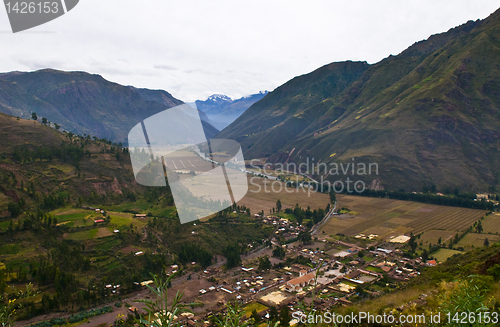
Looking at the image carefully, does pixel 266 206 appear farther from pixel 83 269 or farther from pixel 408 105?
pixel 408 105

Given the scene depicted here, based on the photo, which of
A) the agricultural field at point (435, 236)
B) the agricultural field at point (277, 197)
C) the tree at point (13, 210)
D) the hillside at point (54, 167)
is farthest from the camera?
the agricultural field at point (277, 197)

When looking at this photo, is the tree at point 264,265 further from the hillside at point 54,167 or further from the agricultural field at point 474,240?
the hillside at point 54,167

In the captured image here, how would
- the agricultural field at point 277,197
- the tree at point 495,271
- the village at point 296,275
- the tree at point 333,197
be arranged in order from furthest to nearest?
A: the tree at point 333,197
the agricultural field at point 277,197
the village at point 296,275
the tree at point 495,271

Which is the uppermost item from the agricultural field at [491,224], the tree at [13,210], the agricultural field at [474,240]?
the tree at [13,210]

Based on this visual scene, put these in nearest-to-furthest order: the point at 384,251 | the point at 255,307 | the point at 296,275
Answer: the point at 255,307
the point at 296,275
the point at 384,251

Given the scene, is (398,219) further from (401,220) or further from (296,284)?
(296,284)

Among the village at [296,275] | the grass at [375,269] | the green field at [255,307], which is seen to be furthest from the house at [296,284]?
the grass at [375,269]

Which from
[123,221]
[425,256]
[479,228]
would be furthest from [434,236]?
[123,221]
